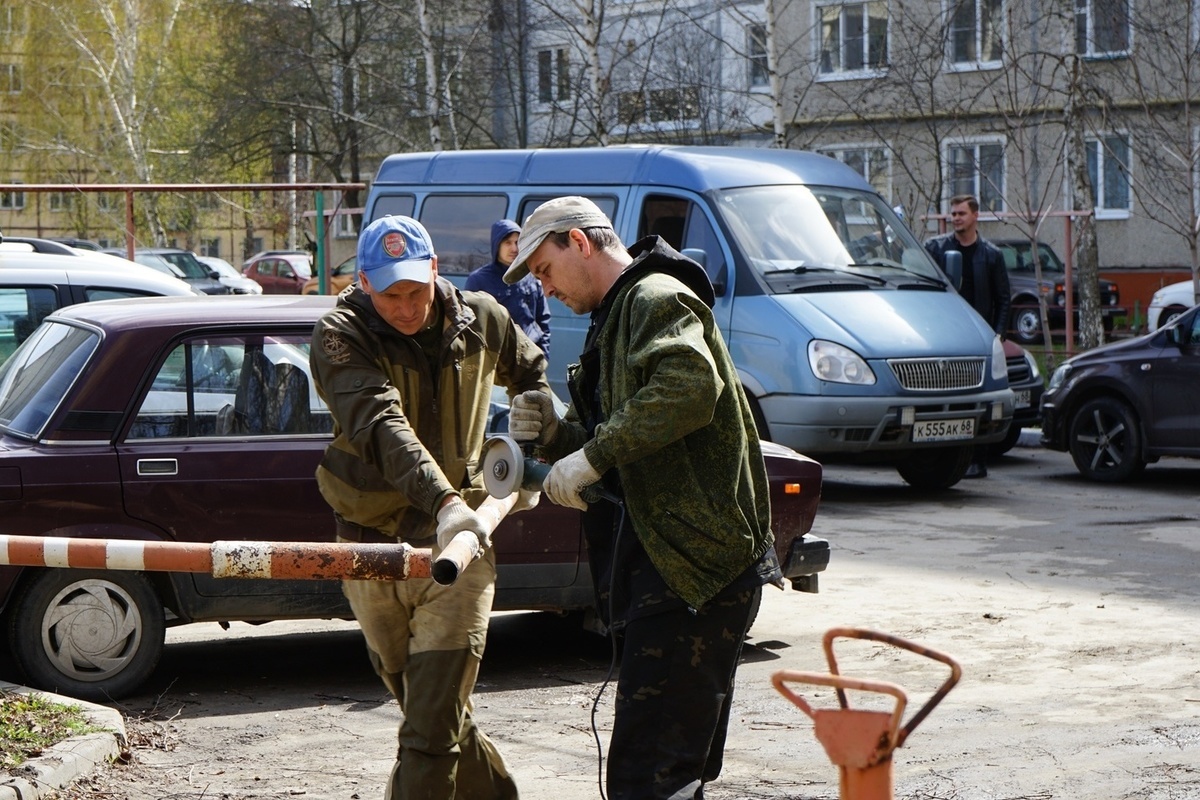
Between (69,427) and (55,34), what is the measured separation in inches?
1809

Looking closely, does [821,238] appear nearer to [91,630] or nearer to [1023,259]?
[91,630]

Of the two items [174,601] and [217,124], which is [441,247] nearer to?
[174,601]

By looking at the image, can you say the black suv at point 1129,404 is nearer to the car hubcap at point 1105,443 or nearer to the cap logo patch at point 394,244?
the car hubcap at point 1105,443

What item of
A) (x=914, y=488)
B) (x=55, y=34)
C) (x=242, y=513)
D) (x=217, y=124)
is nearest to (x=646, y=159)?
(x=914, y=488)

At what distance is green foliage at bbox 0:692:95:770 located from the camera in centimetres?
518

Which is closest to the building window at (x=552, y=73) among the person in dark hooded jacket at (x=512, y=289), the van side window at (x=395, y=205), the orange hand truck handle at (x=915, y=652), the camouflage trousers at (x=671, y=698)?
the van side window at (x=395, y=205)

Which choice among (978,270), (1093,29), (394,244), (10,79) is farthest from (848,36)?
(394,244)

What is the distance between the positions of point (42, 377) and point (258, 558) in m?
3.20

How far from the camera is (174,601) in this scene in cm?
640

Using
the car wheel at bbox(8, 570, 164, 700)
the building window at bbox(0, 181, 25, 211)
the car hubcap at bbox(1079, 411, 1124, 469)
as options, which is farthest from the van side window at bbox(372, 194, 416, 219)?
the building window at bbox(0, 181, 25, 211)

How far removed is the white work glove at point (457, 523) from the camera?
3.85 meters

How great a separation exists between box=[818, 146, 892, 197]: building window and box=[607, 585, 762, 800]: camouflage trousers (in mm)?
29003

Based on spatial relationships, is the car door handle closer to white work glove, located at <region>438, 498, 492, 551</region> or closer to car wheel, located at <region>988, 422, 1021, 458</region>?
white work glove, located at <region>438, 498, 492, 551</region>

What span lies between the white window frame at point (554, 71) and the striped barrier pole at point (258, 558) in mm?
30014
